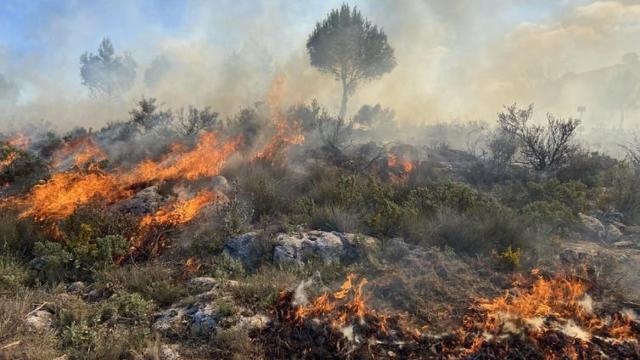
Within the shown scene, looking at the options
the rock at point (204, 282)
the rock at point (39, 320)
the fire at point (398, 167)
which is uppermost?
the fire at point (398, 167)

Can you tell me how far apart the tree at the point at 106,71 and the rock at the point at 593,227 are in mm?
42494

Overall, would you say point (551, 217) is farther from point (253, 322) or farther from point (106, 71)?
point (106, 71)

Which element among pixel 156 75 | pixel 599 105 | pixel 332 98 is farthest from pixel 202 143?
pixel 599 105

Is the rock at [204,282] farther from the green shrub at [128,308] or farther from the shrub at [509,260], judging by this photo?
the shrub at [509,260]

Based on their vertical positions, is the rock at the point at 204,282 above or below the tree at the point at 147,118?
below

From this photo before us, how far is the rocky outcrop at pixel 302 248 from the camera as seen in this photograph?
719 centimetres

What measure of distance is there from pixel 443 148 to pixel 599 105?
60157mm

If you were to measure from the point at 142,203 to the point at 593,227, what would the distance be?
9.05m

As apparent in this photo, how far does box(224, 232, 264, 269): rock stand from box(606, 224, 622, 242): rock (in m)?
6.74

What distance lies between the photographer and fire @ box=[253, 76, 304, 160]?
13442 mm

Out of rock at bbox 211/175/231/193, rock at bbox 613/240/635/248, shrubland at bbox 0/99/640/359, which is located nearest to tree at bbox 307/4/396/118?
shrubland at bbox 0/99/640/359

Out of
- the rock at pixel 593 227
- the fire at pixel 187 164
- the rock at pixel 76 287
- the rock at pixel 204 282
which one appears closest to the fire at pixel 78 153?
the fire at pixel 187 164

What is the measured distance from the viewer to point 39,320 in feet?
17.4

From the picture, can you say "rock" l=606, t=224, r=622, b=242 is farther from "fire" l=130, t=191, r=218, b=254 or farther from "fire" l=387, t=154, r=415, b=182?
"fire" l=130, t=191, r=218, b=254
